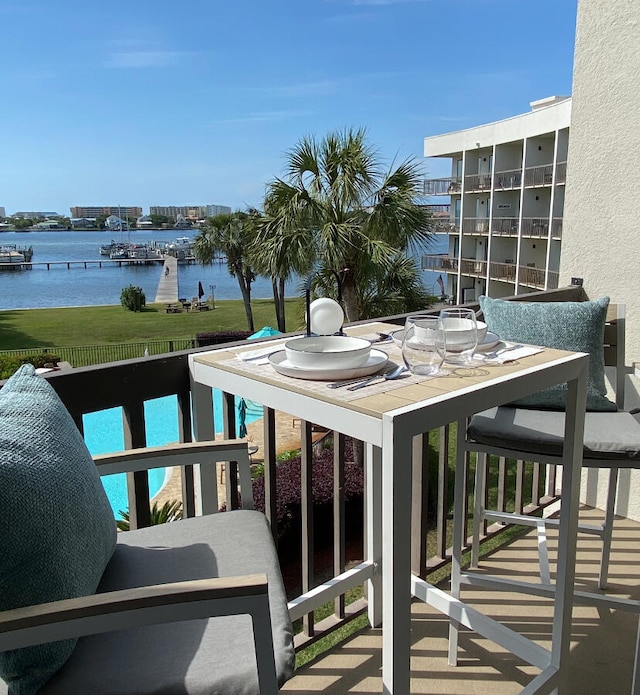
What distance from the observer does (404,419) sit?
1.06 meters

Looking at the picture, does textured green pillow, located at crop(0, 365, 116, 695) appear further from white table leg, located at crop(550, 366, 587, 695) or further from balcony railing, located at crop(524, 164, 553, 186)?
balcony railing, located at crop(524, 164, 553, 186)

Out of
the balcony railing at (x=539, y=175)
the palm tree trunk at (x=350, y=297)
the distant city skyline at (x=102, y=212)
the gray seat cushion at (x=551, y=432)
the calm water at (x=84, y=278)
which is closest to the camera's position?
the gray seat cushion at (x=551, y=432)

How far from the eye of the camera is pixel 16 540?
0.86 m

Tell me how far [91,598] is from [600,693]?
5.55 ft

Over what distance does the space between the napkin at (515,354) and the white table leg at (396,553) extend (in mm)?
480

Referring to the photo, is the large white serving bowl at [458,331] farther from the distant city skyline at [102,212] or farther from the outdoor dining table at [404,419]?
the distant city skyline at [102,212]

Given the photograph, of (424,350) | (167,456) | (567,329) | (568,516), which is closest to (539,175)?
(567,329)

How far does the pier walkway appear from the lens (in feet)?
146

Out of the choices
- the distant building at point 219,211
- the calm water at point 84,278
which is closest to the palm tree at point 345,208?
the distant building at point 219,211

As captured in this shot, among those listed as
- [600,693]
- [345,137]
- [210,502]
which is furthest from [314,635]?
[345,137]

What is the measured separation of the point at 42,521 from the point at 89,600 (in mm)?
154

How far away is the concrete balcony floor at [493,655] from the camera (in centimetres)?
187

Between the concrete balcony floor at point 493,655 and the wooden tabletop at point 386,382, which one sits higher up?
the wooden tabletop at point 386,382

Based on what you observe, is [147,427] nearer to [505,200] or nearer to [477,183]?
[505,200]
